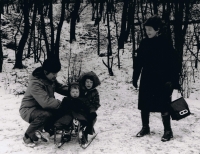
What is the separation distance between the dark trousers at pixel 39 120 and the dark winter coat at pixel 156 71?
4.66 feet

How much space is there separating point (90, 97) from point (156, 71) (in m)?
1.07

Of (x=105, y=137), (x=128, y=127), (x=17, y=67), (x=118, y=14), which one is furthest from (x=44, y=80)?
(x=118, y=14)

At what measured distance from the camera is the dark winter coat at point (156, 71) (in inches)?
175

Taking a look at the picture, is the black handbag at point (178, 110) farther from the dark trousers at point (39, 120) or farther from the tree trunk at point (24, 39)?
the tree trunk at point (24, 39)

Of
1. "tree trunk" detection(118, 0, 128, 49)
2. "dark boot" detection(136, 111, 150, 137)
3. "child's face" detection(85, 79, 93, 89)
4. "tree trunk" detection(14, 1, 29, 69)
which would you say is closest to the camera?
"child's face" detection(85, 79, 93, 89)

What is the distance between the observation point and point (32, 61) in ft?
53.0

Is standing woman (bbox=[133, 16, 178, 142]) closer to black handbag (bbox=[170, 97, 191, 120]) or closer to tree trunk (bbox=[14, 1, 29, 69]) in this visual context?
black handbag (bbox=[170, 97, 191, 120])

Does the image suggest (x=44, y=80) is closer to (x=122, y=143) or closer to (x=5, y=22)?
(x=122, y=143)

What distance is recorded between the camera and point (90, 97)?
451cm

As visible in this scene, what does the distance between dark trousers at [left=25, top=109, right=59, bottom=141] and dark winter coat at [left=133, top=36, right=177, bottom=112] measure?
1.42 metres

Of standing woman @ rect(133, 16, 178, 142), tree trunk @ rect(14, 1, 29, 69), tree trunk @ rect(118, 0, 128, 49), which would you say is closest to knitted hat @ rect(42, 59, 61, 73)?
standing woman @ rect(133, 16, 178, 142)

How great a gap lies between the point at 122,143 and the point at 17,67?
1108cm

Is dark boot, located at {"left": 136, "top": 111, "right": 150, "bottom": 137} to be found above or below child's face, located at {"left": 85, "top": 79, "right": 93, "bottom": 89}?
below

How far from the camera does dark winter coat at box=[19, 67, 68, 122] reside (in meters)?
4.26
